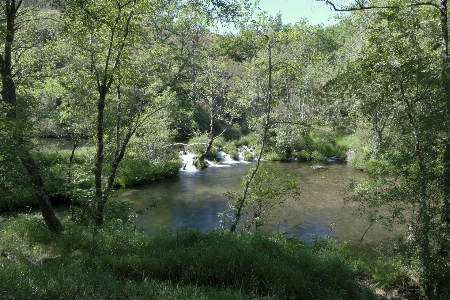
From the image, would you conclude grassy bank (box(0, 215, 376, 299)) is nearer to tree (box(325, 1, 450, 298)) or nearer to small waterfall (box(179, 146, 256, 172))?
tree (box(325, 1, 450, 298))

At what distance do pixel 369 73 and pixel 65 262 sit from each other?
841cm

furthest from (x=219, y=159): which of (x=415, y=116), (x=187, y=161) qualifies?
(x=415, y=116)

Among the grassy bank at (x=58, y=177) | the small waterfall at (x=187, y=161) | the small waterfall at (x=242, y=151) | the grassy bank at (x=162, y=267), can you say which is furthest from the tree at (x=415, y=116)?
the small waterfall at (x=242, y=151)

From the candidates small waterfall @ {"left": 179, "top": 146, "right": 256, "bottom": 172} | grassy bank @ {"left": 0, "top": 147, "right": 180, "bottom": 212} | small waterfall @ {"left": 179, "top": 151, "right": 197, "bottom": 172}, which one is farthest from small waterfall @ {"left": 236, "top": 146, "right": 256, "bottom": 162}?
grassy bank @ {"left": 0, "top": 147, "right": 180, "bottom": 212}

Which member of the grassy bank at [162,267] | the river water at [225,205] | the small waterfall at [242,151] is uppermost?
the small waterfall at [242,151]

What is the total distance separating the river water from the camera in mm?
13898

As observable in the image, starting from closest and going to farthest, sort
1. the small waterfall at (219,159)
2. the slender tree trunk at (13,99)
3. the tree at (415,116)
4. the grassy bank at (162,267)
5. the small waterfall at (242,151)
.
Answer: the grassy bank at (162,267)
the tree at (415,116)
the slender tree trunk at (13,99)
the small waterfall at (219,159)
the small waterfall at (242,151)

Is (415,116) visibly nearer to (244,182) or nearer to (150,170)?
(244,182)

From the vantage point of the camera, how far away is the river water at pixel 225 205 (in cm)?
1390

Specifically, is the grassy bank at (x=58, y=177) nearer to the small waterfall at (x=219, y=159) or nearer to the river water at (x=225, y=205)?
the river water at (x=225, y=205)

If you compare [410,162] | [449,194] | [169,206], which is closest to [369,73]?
[410,162]

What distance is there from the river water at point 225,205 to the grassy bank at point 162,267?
2.97 meters

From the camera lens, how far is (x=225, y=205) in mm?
16984

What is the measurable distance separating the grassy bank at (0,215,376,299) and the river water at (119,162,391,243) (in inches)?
117
